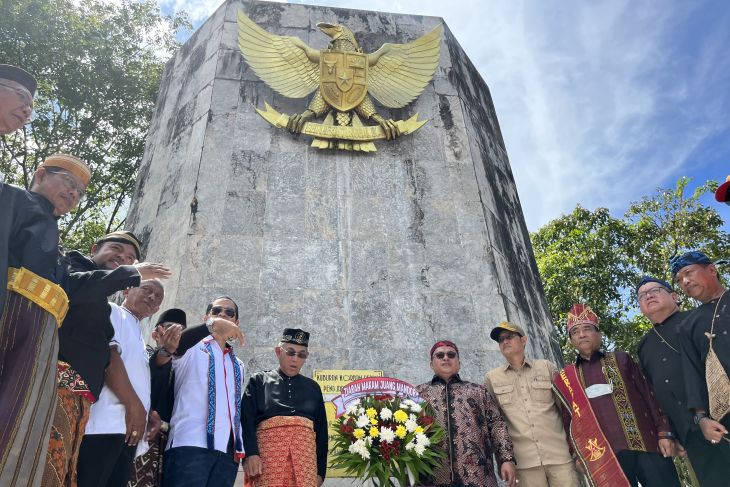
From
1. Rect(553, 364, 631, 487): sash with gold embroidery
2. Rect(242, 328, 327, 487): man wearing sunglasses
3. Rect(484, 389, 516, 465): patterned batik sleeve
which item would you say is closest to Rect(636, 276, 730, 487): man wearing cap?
Rect(553, 364, 631, 487): sash with gold embroidery

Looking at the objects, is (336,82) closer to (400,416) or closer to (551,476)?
(400,416)

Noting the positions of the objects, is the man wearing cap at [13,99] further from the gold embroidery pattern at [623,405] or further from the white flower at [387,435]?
the gold embroidery pattern at [623,405]

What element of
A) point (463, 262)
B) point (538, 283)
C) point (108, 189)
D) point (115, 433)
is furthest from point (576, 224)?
point (115, 433)

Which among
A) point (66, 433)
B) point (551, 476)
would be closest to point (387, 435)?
point (551, 476)

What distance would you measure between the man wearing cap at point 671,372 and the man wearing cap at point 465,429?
1.18 metres

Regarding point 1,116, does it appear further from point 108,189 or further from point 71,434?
point 108,189

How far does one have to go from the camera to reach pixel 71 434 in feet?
9.73

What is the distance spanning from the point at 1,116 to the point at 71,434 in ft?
5.45

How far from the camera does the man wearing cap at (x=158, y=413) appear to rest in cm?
371

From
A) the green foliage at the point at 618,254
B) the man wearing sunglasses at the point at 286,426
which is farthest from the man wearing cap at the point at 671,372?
the green foliage at the point at 618,254

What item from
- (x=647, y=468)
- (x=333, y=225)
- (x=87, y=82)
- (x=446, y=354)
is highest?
(x=87, y=82)

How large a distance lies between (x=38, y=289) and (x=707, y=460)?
168 inches

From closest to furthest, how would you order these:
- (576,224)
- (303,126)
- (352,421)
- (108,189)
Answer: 1. (352,421)
2. (303,126)
3. (108,189)
4. (576,224)

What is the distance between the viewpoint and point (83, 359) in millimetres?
3047
